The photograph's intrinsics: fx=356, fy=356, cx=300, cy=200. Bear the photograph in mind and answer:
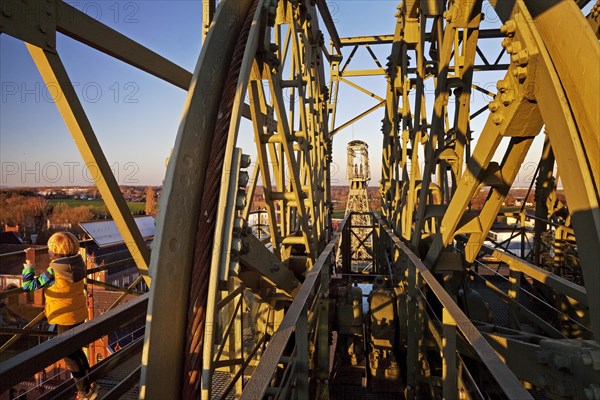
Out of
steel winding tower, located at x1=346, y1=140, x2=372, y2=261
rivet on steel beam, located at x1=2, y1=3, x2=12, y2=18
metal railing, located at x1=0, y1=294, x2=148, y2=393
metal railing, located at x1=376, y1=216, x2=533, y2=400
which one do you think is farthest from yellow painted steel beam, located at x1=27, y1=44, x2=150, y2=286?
steel winding tower, located at x1=346, y1=140, x2=372, y2=261

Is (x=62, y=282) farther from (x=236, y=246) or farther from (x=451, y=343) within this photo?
(x=451, y=343)

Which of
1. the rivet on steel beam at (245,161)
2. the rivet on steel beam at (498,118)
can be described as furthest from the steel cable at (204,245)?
the rivet on steel beam at (498,118)

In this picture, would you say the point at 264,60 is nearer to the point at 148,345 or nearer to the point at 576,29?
the point at 576,29

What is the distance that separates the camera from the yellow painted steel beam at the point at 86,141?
173cm

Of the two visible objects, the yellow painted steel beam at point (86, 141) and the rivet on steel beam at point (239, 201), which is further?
the rivet on steel beam at point (239, 201)

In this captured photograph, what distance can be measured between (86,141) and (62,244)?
2.22m

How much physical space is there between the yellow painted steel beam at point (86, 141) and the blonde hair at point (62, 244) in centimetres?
183

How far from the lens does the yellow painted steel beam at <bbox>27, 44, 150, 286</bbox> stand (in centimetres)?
173

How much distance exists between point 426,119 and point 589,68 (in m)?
6.39

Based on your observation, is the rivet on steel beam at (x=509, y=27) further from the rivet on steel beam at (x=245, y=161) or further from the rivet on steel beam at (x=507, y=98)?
the rivet on steel beam at (x=245, y=161)

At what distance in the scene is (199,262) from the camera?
1.91 metres

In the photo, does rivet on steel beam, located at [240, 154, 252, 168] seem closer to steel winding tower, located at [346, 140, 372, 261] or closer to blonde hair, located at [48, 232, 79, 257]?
blonde hair, located at [48, 232, 79, 257]

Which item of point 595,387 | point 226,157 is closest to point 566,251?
point 595,387

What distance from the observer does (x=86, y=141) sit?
1.89 metres
